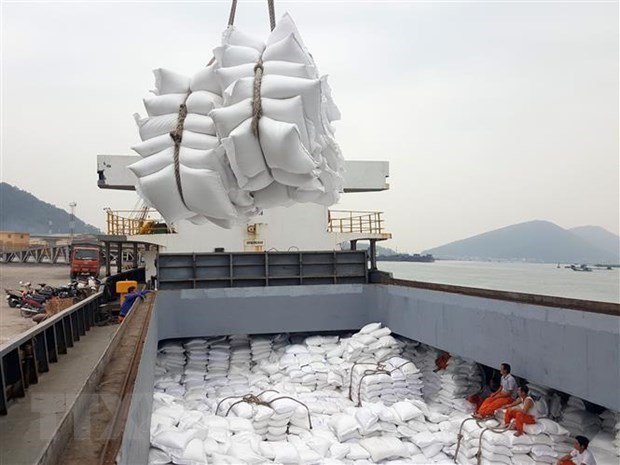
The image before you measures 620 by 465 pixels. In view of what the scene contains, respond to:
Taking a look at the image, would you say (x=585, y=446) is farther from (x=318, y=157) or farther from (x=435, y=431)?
(x=318, y=157)

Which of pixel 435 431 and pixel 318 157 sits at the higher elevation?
pixel 318 157

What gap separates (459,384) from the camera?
23.8 ft

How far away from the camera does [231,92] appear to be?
2.44m

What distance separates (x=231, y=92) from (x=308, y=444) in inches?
181

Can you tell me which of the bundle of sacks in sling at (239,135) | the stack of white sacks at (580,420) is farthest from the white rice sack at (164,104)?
the stack of white sacks at (580,420)

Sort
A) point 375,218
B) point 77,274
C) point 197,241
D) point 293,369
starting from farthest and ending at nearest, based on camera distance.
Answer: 1. point 77,274
2. point 375,218
3. point 197,241
4. point 293,369

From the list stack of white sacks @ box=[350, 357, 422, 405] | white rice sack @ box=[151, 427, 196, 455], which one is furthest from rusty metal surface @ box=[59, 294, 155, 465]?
stack of white sacks @ box=[350, 357, 422, 405]

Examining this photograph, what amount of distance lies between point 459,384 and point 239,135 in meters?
6.14

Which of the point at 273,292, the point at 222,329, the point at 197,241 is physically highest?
the point at 197,241

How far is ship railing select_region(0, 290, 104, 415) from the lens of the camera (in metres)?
5.07

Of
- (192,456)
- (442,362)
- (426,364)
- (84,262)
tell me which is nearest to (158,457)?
(192,456)

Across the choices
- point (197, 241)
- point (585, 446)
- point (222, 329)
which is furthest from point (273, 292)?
point (585, 446)

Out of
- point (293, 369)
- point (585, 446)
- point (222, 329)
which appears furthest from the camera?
point (222, 329)

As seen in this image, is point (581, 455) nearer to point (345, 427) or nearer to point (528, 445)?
point (528, 445)
